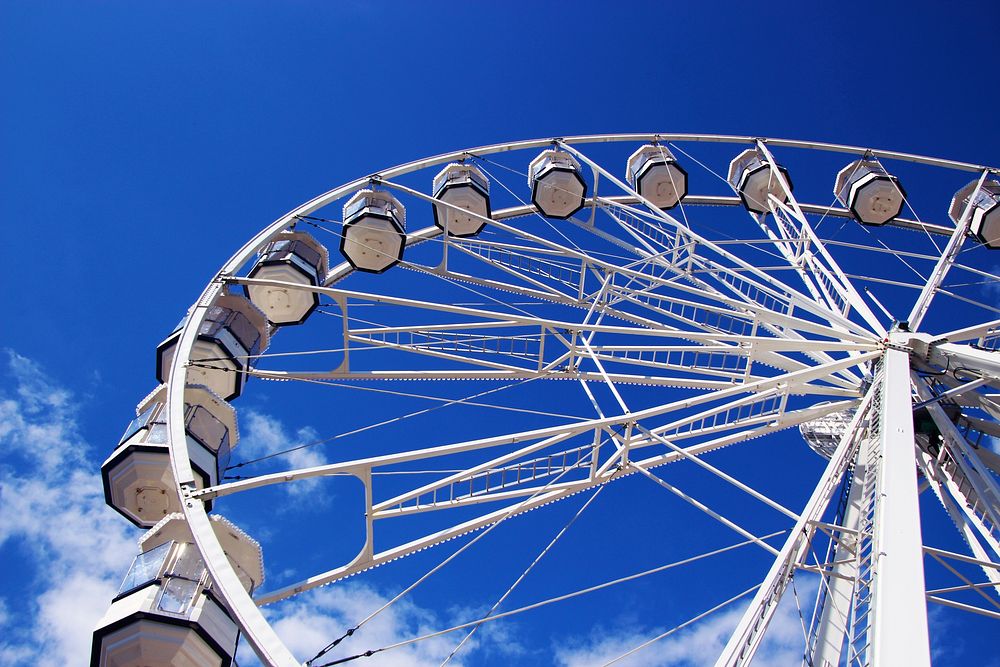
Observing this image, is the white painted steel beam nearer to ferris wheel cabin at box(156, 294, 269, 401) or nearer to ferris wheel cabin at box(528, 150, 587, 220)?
ferris wheel cabin at box(528, 150, 587, 220)

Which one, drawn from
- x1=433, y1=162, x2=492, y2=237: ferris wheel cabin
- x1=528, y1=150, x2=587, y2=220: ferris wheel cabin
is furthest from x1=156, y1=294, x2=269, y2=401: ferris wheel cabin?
x1=528, y1=150, x2=587, y2=220: ferris wheel cabin

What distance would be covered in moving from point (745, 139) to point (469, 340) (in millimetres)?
8351

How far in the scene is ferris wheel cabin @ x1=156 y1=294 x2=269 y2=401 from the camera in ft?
35.4

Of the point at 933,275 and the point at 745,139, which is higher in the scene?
the point at 745,139

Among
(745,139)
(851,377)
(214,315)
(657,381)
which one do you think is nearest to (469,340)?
(657,381)

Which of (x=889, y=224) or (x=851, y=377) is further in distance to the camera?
(x=889, y=224)

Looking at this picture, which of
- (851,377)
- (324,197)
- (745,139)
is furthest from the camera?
(745,139)

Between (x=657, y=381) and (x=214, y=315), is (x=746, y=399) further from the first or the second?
(x=214, y=315)

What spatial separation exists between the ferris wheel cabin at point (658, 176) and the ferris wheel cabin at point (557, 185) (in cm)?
159

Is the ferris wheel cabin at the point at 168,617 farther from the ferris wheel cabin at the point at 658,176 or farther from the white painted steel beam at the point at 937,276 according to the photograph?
the ferris wheel cabin at the point at 658,176

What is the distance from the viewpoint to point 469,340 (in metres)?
11.9

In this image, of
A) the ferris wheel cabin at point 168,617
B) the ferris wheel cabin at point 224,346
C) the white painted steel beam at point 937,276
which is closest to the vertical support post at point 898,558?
the white painted steel beam at point 937,276

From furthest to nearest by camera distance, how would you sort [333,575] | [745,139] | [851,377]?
[745,139], [851,377], [333,575]

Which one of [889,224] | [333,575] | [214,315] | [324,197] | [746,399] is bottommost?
[333,575]
